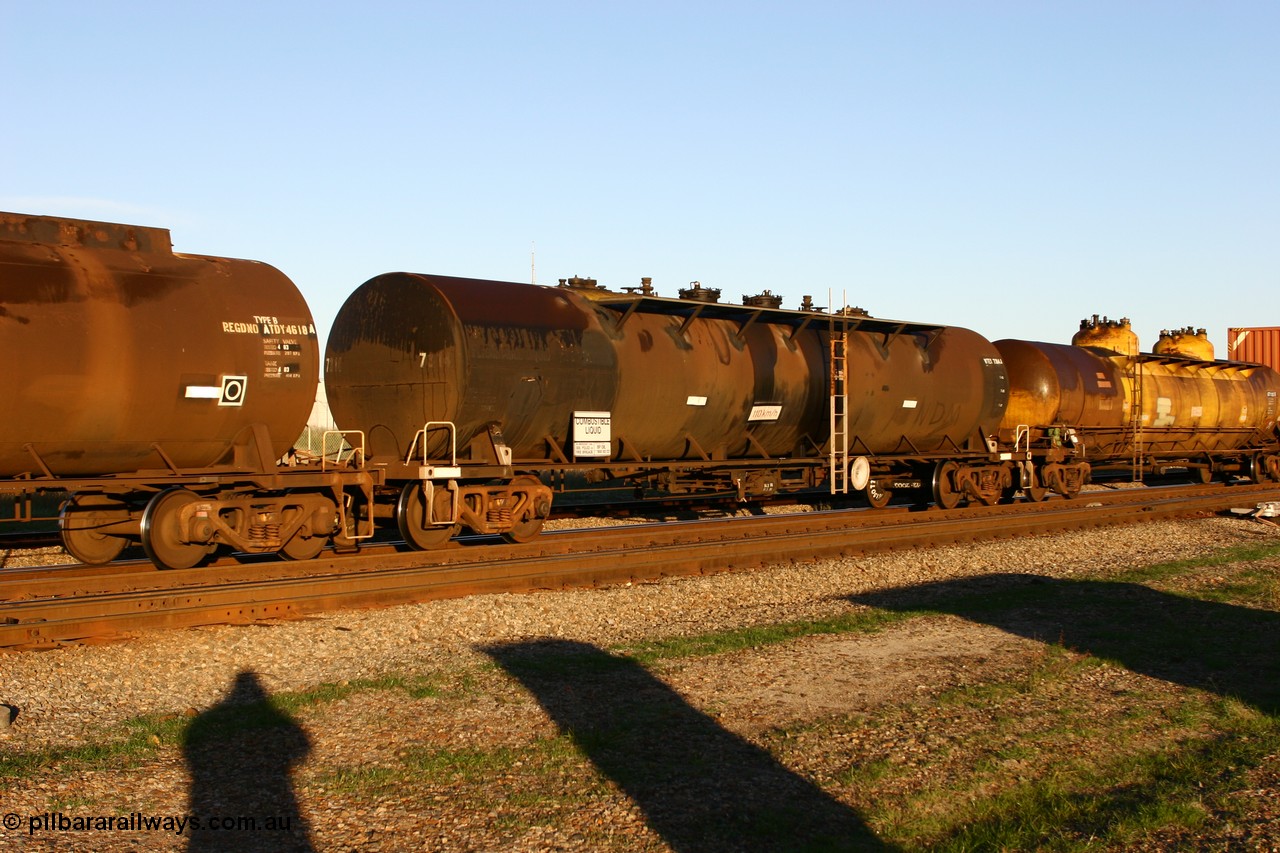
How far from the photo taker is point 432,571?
1318cm

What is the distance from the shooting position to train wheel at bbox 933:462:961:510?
22.9m

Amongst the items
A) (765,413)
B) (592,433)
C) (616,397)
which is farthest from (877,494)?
(592,433)

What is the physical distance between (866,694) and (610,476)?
9.48 metres

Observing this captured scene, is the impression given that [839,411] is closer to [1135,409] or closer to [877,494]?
[877,494]

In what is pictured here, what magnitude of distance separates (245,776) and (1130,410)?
88.3ft

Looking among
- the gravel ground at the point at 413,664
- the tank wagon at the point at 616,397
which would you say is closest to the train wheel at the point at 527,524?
the tank wagon at the point at 616,397

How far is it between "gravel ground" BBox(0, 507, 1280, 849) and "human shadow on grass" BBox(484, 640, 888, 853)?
273 mm

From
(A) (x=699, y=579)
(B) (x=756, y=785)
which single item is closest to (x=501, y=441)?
(A) (x=699, y=579)

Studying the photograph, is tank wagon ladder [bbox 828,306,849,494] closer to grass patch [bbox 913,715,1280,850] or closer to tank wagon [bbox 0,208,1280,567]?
tank wagon [bbox 0,208,1280,567]

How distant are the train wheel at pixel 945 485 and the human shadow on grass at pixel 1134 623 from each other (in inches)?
321

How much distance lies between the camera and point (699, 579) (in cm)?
1434

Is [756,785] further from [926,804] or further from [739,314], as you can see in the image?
[739,314]

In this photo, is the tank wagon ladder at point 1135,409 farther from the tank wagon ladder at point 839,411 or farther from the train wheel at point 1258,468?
the tank wagon ladder at point 839,411

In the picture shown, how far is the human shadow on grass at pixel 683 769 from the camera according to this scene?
225 inches
